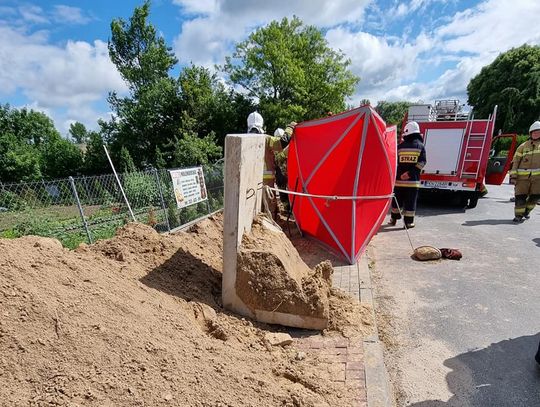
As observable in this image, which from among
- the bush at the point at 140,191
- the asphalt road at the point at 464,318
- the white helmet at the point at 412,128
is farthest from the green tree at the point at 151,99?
the asphalt road at the point at 464,318

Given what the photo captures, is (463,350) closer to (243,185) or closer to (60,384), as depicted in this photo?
(243,185)

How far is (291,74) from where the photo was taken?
67.6 feet

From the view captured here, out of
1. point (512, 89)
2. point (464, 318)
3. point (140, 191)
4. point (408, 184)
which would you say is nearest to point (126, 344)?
point (464, 318)

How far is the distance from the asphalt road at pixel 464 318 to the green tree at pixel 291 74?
16.0m

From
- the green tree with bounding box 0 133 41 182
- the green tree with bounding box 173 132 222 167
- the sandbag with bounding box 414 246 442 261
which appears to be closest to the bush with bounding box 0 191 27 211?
the sandbag with bounding box 414 246 442 261

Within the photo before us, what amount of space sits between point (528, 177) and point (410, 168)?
2997mm

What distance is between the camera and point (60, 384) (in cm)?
173

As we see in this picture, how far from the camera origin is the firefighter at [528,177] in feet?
25.0

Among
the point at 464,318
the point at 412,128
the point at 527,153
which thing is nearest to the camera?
the point at 464,318

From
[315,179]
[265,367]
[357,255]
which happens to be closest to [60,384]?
[265,367]

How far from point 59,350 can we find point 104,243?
1.85m

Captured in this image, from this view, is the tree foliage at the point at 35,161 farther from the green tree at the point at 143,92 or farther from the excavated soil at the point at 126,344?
the excavated soil at the point at 126,344

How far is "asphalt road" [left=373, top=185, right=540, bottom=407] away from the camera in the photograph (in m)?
2.60

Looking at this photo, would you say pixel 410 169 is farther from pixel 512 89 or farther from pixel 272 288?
pixel 512 89
